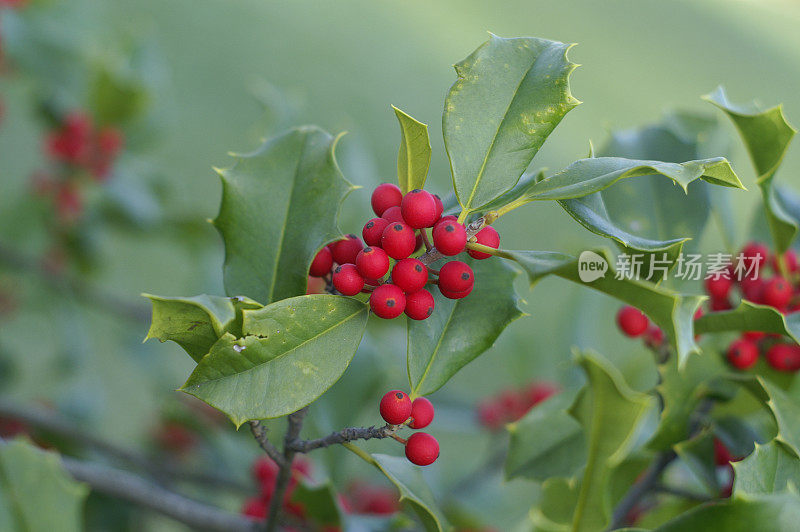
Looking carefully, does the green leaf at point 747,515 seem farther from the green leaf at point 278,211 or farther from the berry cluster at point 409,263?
the green leaf at point 278,211

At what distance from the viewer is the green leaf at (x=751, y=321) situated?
0.62 meters

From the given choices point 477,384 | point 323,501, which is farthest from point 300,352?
point 477,384

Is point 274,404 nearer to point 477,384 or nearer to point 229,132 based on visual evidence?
point 477,384

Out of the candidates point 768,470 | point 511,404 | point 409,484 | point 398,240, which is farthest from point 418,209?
point 511,404

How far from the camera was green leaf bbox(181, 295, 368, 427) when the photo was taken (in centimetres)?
50

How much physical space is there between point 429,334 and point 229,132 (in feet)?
9.21

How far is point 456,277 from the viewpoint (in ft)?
1.74

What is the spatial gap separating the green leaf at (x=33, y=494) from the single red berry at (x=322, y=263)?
12.4 inches

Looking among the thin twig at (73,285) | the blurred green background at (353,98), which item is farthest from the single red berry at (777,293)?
the thin twig at (73,285)

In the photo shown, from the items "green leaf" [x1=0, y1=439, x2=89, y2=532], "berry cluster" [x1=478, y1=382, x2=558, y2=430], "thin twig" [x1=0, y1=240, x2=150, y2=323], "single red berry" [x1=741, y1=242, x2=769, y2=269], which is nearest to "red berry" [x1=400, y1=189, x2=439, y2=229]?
"green leaf" [x1=0, y1=439, x2=89, y2=532]

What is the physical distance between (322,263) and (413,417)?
0.16m

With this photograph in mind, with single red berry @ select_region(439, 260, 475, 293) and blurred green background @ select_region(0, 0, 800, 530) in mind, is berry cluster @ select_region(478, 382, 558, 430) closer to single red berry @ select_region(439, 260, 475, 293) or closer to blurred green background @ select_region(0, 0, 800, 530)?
blurred green background @ select_region(0, 0, 800, 530)

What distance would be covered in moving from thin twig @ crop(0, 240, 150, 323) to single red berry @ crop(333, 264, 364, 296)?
1259mm

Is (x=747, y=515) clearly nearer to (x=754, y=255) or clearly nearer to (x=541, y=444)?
(x=541, y=444)
